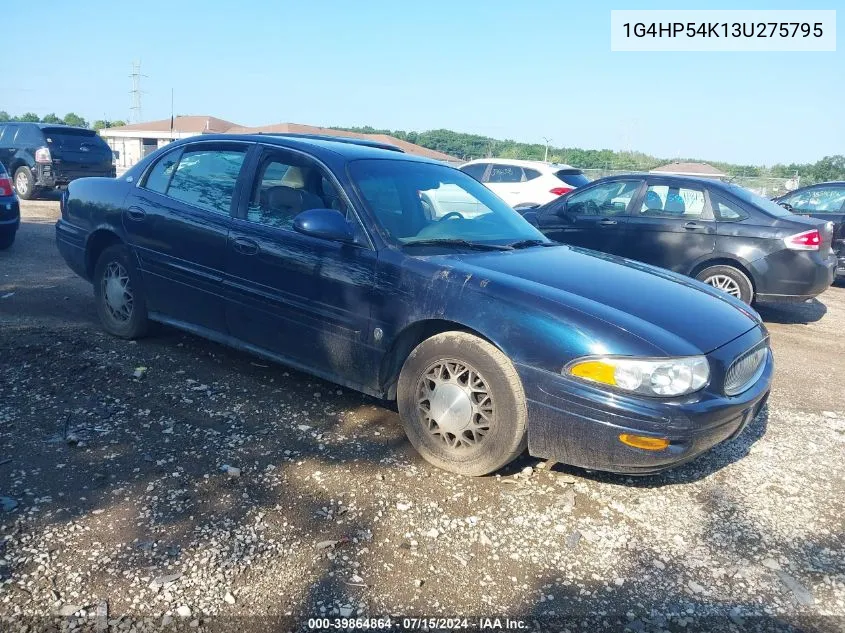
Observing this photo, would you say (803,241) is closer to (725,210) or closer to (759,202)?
(759,202)

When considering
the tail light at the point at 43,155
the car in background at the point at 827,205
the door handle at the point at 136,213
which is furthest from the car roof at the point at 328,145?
the tail light at the point at 43,155

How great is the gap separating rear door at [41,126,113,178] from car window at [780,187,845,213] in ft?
44.6

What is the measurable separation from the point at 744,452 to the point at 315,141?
329cm

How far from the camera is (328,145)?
445cm

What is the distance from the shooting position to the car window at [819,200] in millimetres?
10148

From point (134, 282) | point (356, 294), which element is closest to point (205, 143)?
point (134, 282)

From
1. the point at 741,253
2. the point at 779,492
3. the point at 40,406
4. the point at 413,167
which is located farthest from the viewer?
the point at 741,253

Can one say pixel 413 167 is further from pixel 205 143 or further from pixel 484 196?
pixel 205 143

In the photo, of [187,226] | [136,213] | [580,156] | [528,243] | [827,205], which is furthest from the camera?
[580,156]

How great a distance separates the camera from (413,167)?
4.55 metres

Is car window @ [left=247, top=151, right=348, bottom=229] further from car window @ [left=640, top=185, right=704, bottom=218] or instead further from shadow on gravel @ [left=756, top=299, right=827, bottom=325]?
shadow on gravel @ [left=756, top=299, right=827, bottom=325]

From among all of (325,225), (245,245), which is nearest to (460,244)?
(325,225)

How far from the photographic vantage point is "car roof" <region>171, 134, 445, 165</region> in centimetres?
430

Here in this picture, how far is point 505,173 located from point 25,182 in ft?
33.4
